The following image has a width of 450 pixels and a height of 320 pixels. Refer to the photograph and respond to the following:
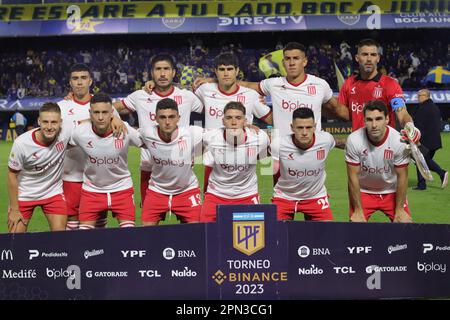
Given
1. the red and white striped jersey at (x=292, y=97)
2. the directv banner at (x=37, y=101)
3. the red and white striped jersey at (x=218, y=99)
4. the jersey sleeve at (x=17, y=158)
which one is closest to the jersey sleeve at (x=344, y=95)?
the red and white striped jersey at (x=292, y=97)

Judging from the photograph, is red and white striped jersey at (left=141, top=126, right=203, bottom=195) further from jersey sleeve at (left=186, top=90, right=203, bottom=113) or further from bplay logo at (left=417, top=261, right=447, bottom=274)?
bplay logo at (left=417, top=261, right=447, bottom=274)

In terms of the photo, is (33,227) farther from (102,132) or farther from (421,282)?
(421,282)

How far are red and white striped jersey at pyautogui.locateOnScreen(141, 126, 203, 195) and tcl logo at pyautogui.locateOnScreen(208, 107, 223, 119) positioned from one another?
714 millimetres

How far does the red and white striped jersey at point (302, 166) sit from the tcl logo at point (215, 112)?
1077 millimetres

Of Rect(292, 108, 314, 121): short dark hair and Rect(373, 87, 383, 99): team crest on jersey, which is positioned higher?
Rect(373, 87, 383, 99): team crest on jersey

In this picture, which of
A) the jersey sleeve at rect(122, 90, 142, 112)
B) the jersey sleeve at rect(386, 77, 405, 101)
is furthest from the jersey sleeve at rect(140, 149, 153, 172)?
the jersey sleeve at rect(386, 77, 405, 101)

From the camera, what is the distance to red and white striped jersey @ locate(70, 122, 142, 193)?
8094 mm

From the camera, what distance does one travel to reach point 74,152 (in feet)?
28.8

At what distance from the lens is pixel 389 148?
25.8 ft

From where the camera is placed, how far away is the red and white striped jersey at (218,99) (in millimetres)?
8945

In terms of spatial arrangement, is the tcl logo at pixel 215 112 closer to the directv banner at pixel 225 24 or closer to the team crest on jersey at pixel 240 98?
the team crest on jersey at pixel 240 98

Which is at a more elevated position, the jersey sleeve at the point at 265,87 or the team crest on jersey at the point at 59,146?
the jersey sleeve at the point at 265,87

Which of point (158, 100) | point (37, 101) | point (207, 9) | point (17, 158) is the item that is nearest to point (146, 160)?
point (158, 100)
